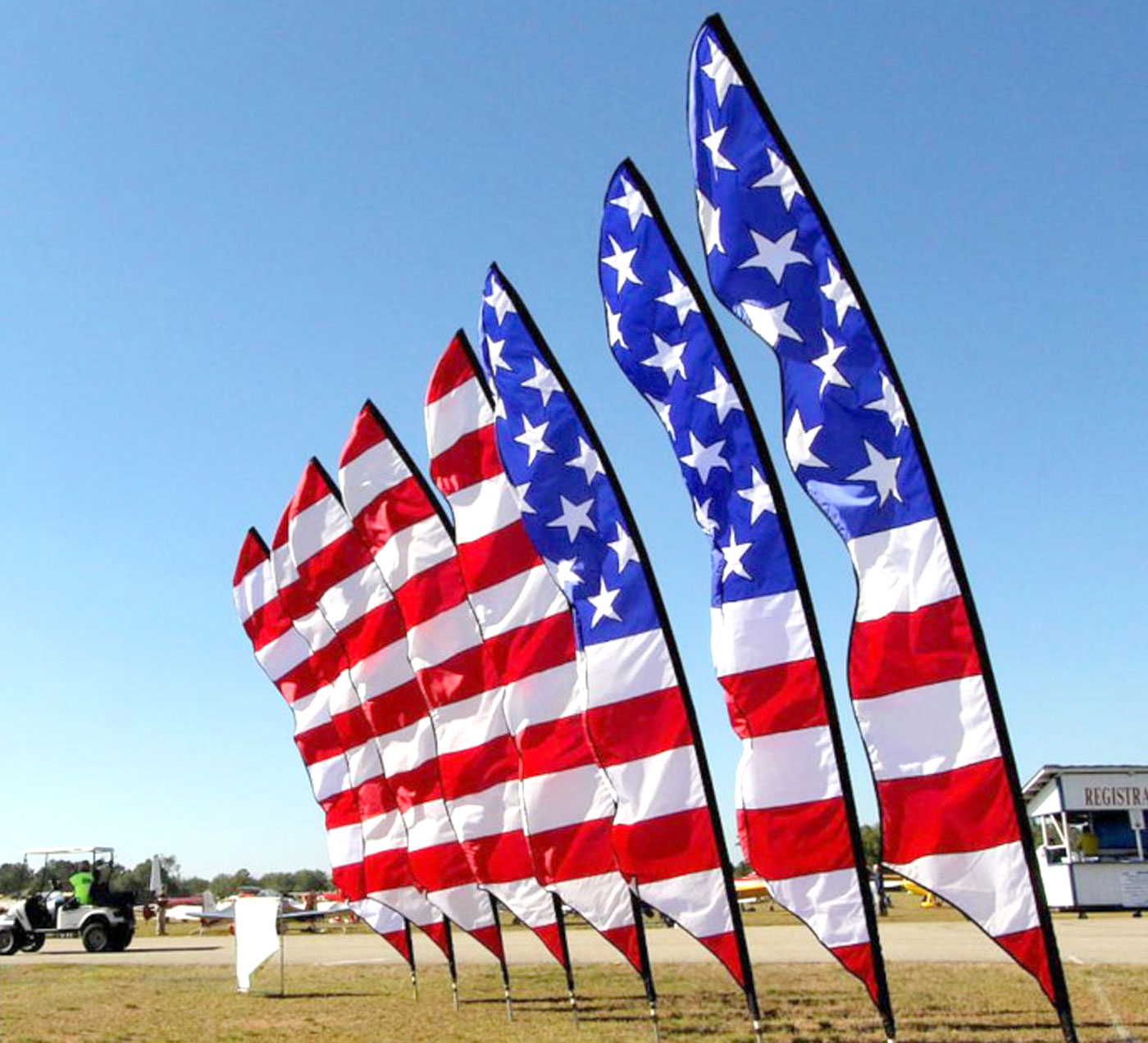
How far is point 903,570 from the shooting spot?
29.8 feet

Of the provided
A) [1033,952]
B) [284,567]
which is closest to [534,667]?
[1033,952]

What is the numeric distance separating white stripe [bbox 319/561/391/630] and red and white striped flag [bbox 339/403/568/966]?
107 centimetres

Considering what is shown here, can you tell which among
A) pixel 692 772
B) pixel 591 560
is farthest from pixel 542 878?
pixel 591 560

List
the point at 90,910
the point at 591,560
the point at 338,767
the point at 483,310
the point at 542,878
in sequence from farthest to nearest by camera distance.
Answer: the point at 90,910, the point at 338,767, the point at 483,310, the point at 542,878, the point at 591,560

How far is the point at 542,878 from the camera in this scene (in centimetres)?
1298

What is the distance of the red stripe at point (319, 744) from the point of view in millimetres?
20859

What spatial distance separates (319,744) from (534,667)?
29.2ft

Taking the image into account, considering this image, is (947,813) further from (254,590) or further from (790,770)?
(254,590)

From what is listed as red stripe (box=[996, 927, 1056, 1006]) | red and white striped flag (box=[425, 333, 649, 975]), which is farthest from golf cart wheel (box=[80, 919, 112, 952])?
red stripe (box=[996, 927, 1056, 1006])

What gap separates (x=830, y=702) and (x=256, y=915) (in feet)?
36.3

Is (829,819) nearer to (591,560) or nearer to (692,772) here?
(692,772)

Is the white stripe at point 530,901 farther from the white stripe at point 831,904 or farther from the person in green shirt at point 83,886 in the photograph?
the person in green shirt at point 83,886

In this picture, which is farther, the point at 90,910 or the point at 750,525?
the point at 90,910

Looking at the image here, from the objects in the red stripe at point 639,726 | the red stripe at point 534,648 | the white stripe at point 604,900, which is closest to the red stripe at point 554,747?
the red stripe at point 534,648
